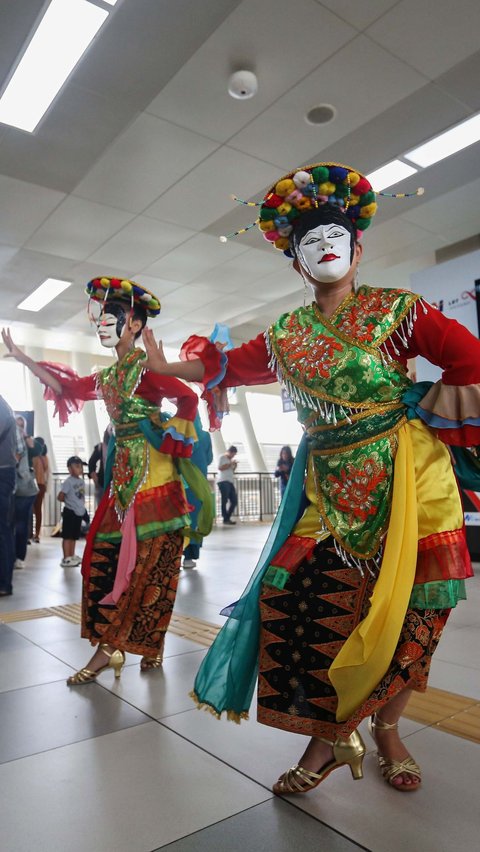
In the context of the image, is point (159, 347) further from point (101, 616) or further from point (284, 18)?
point (284, 18)

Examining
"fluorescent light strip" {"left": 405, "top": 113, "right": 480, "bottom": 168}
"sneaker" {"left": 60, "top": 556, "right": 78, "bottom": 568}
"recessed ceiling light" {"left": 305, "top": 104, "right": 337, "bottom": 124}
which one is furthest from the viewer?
"sneaker" {"left": 60, "top": 556, "right": 78, "bottom": 568}

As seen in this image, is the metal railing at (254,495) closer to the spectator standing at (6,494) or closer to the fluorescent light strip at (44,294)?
the fluorescent light strip at (44,294)

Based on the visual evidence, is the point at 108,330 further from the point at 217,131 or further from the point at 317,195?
the point at 217,131

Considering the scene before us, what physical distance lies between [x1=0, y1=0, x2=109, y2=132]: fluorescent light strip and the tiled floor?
3.27 meters

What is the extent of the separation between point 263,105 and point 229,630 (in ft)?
11.8

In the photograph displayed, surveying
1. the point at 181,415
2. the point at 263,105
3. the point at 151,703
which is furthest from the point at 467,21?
the point at 151,703

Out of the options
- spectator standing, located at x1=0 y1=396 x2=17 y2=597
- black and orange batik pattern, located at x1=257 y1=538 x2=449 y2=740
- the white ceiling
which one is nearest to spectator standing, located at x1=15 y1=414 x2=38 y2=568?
spectator standing, located at x1=0 y1=396 x2=17 y2=597

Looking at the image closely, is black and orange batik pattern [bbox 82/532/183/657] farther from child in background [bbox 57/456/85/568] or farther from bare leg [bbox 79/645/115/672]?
child in background [bbox 57/456/85/568]

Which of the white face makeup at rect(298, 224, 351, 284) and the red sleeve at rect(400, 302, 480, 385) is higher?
the white face makeup at rect(298, 224, 351, 284)

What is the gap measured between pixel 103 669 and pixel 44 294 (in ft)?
20.5

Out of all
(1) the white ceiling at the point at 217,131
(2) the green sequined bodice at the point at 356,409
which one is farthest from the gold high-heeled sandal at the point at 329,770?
(1) the white ceiling at the point at 217,131

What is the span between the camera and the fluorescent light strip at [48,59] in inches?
124

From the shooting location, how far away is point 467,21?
322 cm

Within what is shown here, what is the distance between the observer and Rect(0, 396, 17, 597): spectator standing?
4.00 meters
